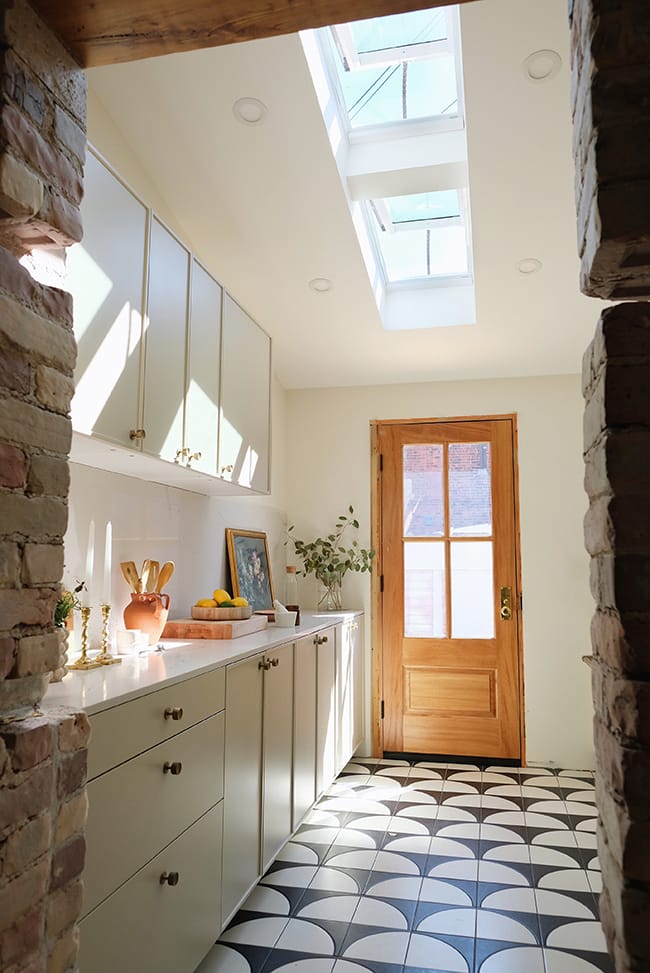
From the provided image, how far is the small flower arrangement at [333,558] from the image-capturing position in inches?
181

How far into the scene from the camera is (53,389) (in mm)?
1221

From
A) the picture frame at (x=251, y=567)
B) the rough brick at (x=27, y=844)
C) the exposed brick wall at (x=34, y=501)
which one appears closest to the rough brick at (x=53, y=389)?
the exposed brick wall at (x=34, y=501)

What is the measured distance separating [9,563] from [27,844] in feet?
1.34

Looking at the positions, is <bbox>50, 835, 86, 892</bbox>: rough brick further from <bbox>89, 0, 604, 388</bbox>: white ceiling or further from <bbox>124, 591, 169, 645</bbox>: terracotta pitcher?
<bbox>89, 0, 604, 388</bbox>: white ceiling

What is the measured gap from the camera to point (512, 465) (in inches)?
181

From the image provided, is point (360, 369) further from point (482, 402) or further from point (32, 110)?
point (32, 110)

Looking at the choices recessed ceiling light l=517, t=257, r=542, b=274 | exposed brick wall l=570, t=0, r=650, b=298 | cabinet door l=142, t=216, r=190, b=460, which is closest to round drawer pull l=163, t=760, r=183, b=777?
cabinet door l=142, t=216, r=190, b=460

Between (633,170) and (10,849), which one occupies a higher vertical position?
(633,170)

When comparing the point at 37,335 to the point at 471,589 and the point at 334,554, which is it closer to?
the point at 334,554

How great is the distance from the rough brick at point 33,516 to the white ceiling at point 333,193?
5.93 feet

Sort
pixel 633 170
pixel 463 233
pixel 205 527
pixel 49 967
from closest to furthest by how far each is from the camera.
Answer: pixel 633 170
pixel 49 967
pixel 205 527
pixel 463 233

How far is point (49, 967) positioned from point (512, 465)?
3.91 m

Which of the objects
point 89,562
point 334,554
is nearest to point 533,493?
point 334,554

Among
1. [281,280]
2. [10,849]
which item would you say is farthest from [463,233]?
[10,849]
